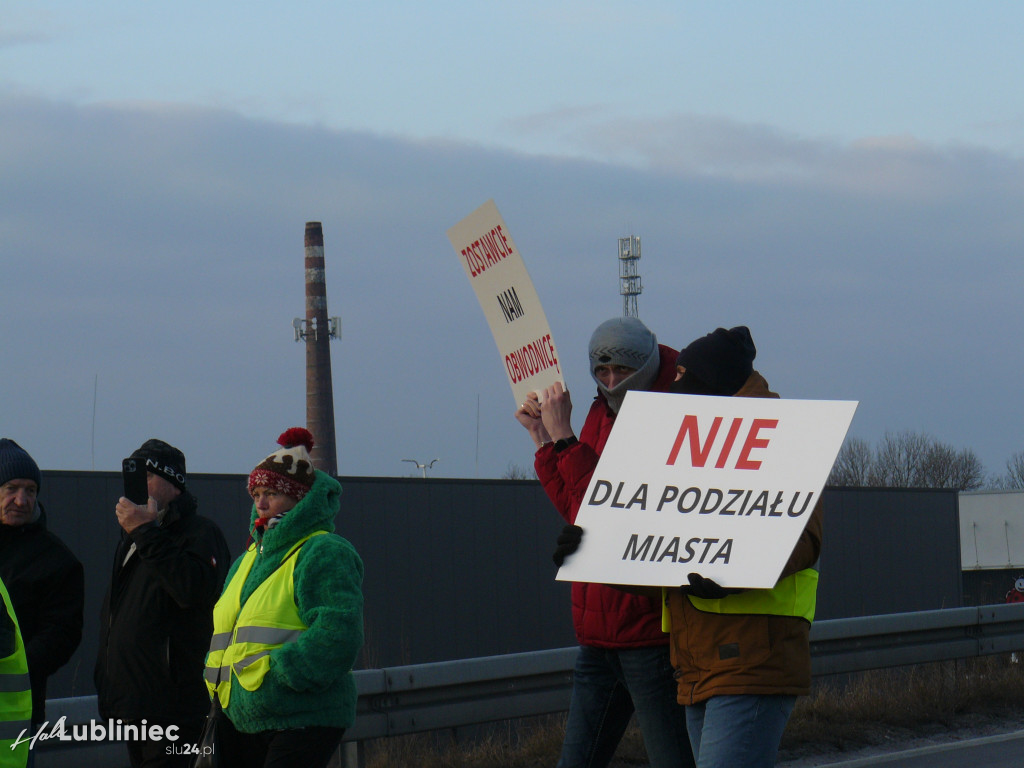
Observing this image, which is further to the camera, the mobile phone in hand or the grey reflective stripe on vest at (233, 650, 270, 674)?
the mobile phone in hand

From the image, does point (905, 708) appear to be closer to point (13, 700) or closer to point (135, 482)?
point (135, 482)

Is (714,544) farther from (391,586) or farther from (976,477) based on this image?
(976,477)

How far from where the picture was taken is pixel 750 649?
3650 millimetres

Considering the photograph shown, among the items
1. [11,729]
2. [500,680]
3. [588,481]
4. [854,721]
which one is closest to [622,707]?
[588,481]

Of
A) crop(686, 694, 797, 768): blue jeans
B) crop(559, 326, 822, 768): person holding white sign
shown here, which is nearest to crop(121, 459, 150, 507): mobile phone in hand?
crop(559, 326, 822, 768): person holding white sign

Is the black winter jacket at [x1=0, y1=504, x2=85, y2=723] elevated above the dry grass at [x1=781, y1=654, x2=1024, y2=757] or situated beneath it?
elevated above

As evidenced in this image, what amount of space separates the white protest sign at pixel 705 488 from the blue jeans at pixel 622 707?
742 millimetres

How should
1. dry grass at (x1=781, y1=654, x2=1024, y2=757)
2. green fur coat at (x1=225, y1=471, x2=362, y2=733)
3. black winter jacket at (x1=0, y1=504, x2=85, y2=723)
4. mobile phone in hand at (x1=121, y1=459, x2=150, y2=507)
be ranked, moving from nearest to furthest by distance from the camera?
green fur coat at (x1=225, y1=471, x2=362, y2=733) → mobile phone in hand at (x1=121, y1=459, x2=150, y2=507) → black winter jacket at (x1=0, y1=504, x2=85, y2=723) → dry grass at (x1=781, y1=654, x2=1024, y2=757)

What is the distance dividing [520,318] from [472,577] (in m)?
11.3

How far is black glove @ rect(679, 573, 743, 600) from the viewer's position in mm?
3604

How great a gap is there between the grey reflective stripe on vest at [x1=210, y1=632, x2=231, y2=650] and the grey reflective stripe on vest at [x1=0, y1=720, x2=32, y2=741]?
68cm

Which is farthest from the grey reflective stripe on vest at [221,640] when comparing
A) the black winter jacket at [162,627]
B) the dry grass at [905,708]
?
the dry grass at [905,708]

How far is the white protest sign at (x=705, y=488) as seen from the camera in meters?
3.67

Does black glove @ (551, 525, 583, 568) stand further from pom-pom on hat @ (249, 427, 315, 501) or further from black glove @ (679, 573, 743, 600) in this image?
pom-pom on hat @ (249, 427, 315, 501)
